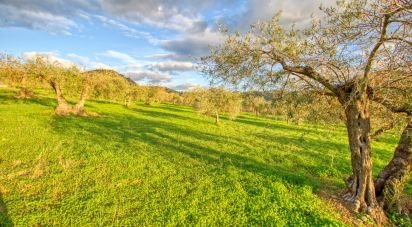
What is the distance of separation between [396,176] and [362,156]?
2.33 metres

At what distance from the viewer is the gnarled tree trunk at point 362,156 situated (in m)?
12.9

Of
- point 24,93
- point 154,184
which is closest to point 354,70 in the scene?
point 154,184

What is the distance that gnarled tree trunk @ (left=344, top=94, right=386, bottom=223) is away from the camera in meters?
12.9

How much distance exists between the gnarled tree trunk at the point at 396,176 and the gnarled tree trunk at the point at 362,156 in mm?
826

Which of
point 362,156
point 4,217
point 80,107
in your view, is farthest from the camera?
point 80,107

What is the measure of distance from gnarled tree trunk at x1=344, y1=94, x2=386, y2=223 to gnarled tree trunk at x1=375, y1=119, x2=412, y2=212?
32.5 inches

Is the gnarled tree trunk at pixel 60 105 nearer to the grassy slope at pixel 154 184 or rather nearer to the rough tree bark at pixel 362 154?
the grassy slope at pixel 154 184

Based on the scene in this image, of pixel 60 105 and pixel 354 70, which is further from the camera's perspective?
pixel 60 105

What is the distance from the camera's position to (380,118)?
14367mm

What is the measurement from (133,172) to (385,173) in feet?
44.2

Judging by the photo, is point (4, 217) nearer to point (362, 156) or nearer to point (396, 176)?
point (362, 156)

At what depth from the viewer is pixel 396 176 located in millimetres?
13672

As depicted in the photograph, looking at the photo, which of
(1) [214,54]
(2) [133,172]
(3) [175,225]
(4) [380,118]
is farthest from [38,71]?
(4) [380,118]

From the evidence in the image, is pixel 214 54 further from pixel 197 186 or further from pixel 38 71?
pixel 38 71
